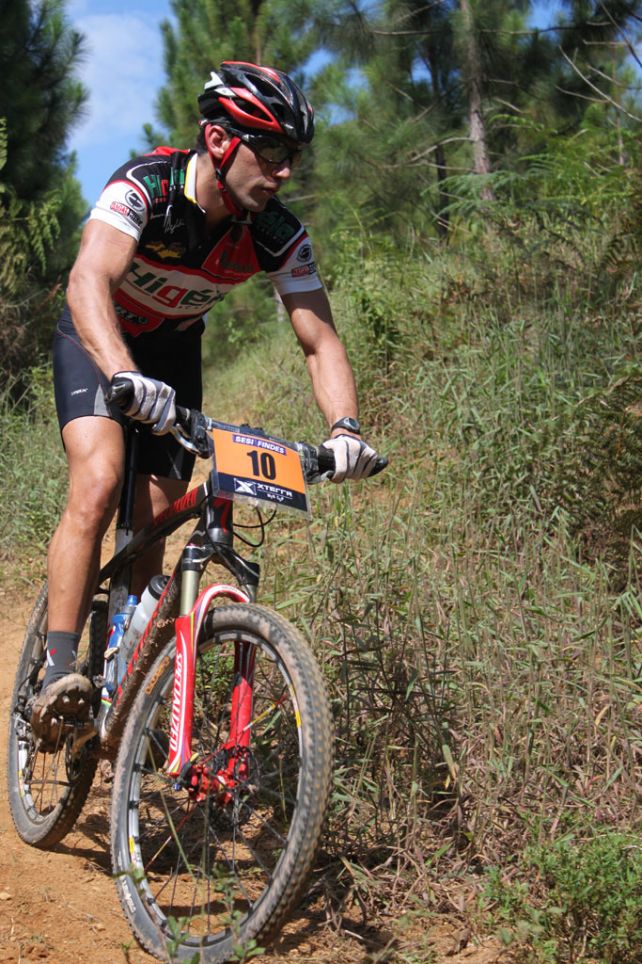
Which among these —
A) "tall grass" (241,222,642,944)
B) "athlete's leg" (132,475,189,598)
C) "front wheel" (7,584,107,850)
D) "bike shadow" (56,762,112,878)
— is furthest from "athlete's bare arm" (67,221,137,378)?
"bike shadow" (56,762,112,878)

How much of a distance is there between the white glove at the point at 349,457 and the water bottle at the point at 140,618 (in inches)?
24.6

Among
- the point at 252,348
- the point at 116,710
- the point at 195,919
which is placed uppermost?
the point at 252,348

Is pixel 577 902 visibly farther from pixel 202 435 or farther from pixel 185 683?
pixel 202 435

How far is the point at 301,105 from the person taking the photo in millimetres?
3154

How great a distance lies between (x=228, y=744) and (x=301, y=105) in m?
1.92

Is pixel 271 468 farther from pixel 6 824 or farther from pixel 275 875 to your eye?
pixel 6 824

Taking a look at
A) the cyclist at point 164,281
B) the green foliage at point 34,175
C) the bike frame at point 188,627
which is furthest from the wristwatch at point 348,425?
the green foliage at point 34,175

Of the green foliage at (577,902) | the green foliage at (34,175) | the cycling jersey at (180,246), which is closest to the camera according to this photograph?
the green foliage at (577,902)

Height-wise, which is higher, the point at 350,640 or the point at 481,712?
the point at 350,640

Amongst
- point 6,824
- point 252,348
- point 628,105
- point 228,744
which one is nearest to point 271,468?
point 228,744

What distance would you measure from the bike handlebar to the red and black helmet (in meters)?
0.97

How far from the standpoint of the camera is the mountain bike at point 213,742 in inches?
94.7

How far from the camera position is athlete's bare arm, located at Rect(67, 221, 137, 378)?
9.43ft

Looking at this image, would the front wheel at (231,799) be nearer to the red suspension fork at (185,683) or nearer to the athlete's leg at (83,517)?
the red suspension fork at (185,683)
